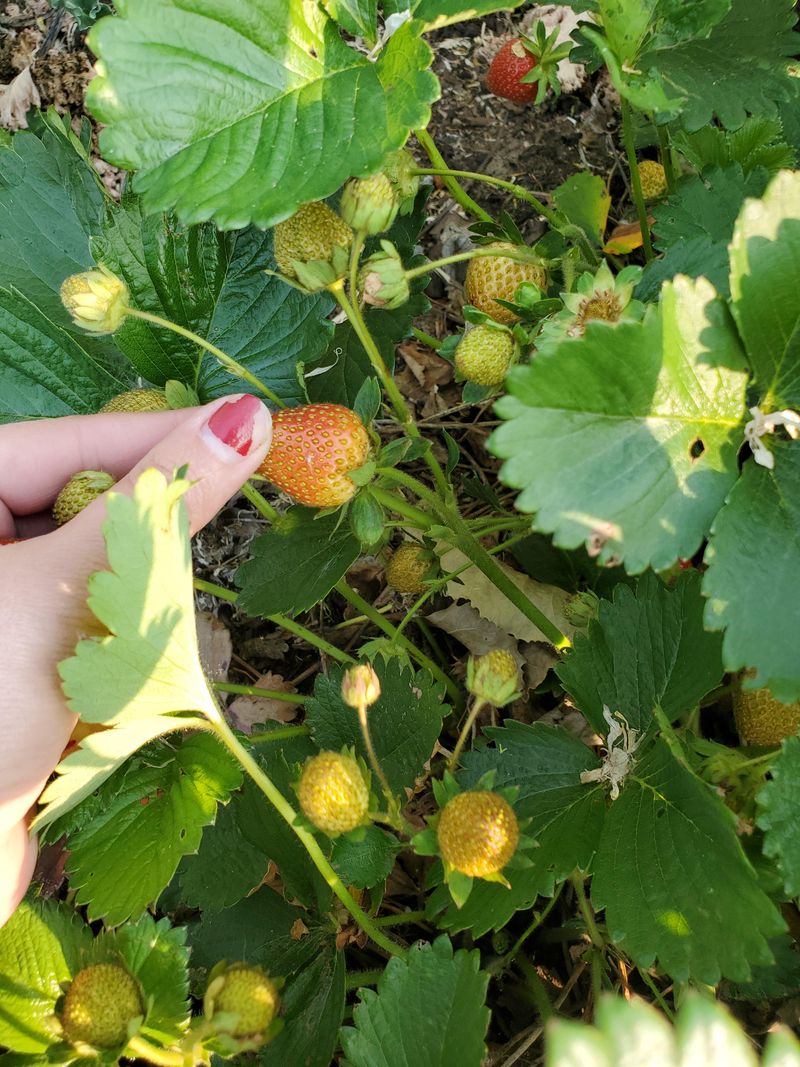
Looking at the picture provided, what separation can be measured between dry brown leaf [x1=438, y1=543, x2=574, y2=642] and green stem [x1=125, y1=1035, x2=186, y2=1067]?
0.84 meters

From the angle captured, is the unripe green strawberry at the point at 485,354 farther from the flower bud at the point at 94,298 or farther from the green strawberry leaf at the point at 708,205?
the flower bud at the point at 94,298

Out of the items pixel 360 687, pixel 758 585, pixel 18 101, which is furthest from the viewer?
pixel 18 101

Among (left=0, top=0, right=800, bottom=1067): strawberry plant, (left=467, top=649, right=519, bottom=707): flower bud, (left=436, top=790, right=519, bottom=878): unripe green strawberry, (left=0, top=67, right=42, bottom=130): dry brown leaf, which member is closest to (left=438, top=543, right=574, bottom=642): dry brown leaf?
(left=0, top=0, right=800, bottom=1067): strawberry plant

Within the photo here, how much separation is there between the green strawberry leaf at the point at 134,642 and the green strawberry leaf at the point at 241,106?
1.11 feet

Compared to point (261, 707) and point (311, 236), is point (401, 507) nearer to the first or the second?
point (311, 236)

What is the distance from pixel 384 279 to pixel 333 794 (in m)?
0.59

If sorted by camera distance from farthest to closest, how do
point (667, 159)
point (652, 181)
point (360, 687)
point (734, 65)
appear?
1. point (652, 181)
2. point (667, 159)
3. point (734, 65)
4. point (360, 687)

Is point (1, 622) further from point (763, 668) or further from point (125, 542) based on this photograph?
point (763, 668)

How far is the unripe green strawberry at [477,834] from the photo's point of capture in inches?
35.9

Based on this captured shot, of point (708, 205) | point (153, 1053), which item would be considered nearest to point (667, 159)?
point (708, 205)

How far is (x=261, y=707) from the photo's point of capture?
1757 mm

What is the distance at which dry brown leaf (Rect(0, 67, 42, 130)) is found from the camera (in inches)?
84.1

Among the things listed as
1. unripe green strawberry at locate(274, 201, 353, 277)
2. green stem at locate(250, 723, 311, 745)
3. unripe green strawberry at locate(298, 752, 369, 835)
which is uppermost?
unripe green strawberry at locate(274, 201, 353, 277)

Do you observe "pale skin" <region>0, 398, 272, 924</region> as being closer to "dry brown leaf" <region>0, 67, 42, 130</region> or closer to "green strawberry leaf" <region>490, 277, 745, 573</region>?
"green strawberry leaf" <region>490, 277, 745, 573</region>
